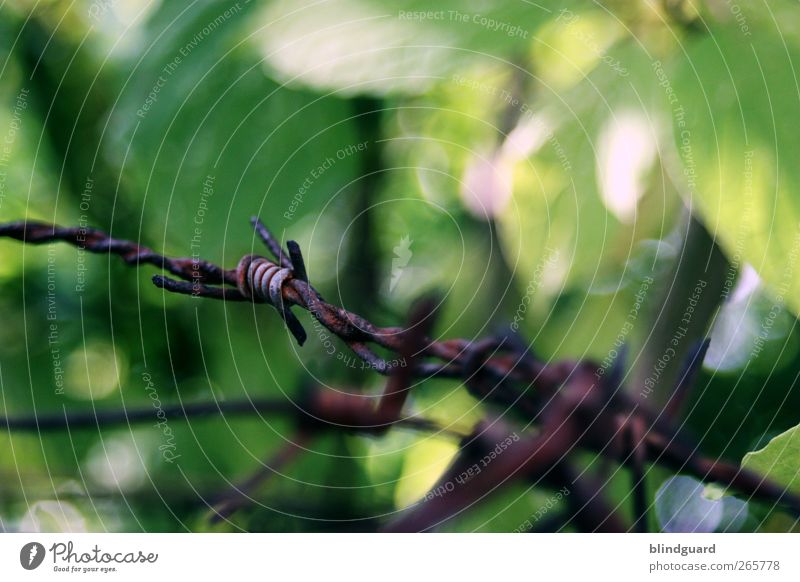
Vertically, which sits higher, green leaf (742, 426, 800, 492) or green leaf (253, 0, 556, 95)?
green leaf (253, 0, 556, 95)

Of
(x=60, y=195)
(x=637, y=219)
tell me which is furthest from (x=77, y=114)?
(x=637, y=219)

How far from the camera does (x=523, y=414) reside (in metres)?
0.44

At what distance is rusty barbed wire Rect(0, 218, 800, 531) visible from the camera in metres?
0.43

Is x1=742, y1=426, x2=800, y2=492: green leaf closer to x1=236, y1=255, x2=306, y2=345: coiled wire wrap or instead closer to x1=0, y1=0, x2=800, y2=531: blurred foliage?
x1=0, y1=0, x2=800, y2=531: blurred foliage

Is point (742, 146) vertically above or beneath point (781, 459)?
above

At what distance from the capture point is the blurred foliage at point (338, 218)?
1.33 ft

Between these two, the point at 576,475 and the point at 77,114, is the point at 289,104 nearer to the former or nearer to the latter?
the point at 77,114

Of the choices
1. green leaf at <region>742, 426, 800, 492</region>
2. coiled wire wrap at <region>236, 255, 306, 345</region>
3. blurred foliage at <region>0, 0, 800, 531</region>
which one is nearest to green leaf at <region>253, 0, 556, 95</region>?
blurred foliage at <region>0, 0, 800, 531</region>
